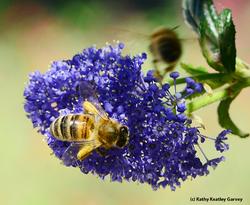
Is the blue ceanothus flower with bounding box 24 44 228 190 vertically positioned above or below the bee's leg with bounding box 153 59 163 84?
below

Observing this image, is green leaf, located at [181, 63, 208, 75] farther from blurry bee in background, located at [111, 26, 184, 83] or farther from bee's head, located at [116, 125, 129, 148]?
bee's head, located at [116, 125, 129, 148]

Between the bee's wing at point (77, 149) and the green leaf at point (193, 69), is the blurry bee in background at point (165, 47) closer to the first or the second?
the green leaf at point (193, 69)

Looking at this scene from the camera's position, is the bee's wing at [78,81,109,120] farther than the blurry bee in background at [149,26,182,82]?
No

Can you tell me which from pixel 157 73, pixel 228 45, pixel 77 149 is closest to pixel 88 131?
pixel 77 149

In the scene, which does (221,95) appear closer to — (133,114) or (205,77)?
(205,77)

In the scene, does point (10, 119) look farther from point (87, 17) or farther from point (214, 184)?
point (214, 184)

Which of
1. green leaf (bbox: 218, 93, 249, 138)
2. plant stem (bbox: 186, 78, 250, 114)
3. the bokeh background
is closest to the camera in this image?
plant stem (bbox: 186, 78, 250, 114)

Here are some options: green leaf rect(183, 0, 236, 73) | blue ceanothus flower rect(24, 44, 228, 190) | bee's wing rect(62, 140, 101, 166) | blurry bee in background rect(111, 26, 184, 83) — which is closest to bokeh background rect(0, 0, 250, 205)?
green leaf rect(183, 0, 236, 73)

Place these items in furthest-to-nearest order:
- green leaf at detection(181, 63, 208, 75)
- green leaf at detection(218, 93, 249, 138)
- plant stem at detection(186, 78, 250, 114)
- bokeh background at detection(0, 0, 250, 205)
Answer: bokeh background at detection(0, 0, 250, 205) → green leaf at detection(181, 63, 208, 75) → green leaf at detection(218, 93, 249, 138) → plant stem at detection(186, 78, 250, 114)
